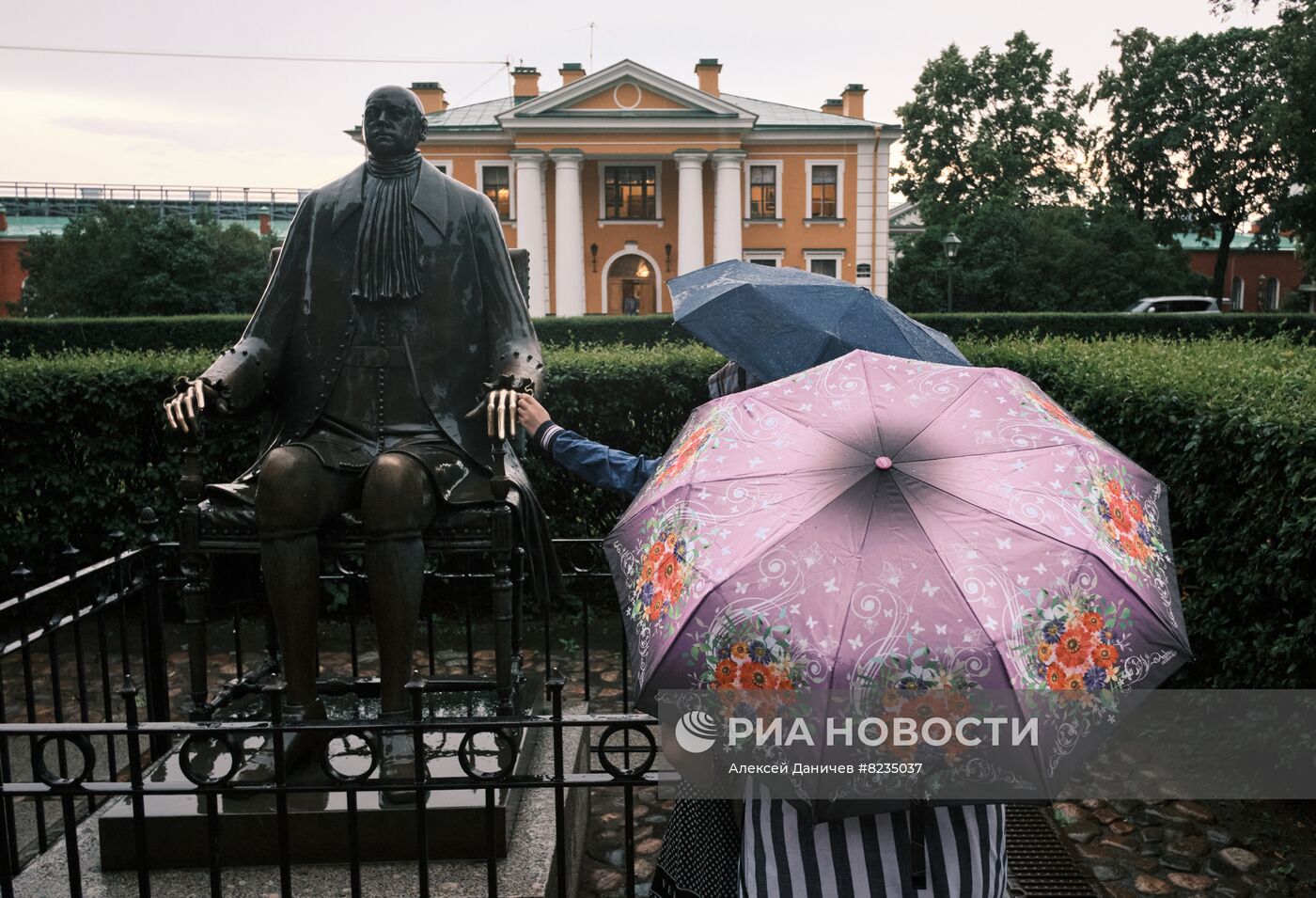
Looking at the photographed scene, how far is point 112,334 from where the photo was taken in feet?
75.2

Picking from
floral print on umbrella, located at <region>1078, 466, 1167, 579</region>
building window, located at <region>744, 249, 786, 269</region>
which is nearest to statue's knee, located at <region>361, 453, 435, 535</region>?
floral print on umbrella, located at <region>1078, 466, 1167, 579</region>

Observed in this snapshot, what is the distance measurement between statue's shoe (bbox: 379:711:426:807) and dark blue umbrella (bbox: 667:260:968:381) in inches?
62.9

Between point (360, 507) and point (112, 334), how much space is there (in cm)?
2236

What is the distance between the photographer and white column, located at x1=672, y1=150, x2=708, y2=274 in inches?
1399

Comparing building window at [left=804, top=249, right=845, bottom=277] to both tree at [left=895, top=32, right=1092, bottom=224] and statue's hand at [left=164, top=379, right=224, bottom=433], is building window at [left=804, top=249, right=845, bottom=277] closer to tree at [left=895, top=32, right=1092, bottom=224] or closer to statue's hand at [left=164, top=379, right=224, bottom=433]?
tree at [left=895, top=32, right=1092, bottom=224]

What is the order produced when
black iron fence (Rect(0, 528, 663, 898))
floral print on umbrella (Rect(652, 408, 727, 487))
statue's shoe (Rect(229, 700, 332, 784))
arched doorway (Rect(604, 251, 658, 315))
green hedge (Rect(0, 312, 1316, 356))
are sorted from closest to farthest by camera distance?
floral print on umbrella (Rect(652, 408, 727, 487)) < black iron fence (Rect(0, 528, 663, 898)) < statue's shoe (Rect(229, 700, 332, 784)) < green hedge (Rect(0, 312, 1316, 356)) < arched doorway (Rect(604, 251, 658, 315))

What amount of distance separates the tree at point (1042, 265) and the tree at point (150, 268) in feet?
76.7

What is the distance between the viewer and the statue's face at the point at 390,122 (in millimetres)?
3711

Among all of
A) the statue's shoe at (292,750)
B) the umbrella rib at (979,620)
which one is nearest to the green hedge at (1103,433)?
the umbrella rib at (979,620)

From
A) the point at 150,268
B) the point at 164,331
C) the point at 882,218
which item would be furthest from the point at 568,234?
the point at 164,331

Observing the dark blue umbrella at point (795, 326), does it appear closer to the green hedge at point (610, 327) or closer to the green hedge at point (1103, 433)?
the green hedge at point (1103, 433)

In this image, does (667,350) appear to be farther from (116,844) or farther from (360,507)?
(116,844)

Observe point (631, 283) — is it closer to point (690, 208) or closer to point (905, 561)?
point (690, 208)

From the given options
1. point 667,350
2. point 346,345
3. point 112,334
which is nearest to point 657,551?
point 346,345
